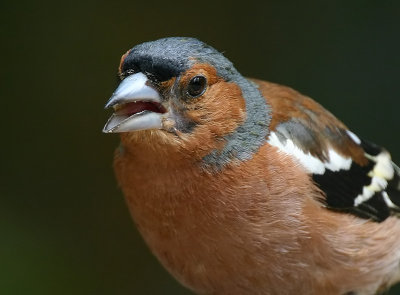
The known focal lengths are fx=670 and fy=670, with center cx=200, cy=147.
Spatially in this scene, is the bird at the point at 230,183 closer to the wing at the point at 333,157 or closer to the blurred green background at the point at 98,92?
the wing at the point at 333,157

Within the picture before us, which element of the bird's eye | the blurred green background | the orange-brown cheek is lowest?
the blurred green background

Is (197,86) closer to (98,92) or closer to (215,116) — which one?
(215,116)

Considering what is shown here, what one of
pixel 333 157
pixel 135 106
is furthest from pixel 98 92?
pixel 135 106

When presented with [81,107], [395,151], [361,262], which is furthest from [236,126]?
[81,107]

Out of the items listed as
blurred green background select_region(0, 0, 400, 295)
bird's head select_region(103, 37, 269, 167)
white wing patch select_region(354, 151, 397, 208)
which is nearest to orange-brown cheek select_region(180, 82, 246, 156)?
bird's head select_region(103, 37, 269, 167)

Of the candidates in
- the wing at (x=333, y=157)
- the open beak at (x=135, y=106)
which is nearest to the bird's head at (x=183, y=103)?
the open beak at (x=135, y=106)

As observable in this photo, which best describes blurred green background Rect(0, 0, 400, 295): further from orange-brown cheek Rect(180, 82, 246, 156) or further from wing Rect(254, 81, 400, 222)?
orange-brown cheek Rect(180, 82, 246, 156)
